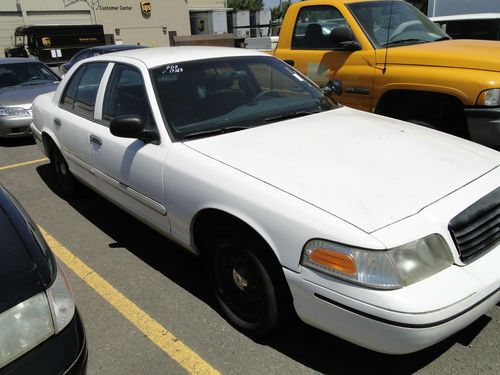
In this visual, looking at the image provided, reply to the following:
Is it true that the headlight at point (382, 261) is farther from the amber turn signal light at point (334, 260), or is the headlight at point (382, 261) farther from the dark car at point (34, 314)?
the dark car at point (34, 314)

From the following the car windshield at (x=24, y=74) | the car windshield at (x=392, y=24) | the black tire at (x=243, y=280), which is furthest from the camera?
the car windshield at (x=24, y=74)

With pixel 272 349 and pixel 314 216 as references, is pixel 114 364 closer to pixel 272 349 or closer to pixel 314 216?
pixel 272 349

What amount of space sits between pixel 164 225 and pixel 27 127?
19.6 ft

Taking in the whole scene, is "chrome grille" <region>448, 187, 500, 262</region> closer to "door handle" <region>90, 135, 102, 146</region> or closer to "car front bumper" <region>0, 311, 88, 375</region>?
"car front bumper" <region>0, 311, 88, 375</region>

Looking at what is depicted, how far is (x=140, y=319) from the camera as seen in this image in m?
3.02

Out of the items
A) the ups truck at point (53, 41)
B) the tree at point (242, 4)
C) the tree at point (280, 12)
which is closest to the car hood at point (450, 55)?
the ups truck at point (53, 41)

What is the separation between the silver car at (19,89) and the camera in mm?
7949

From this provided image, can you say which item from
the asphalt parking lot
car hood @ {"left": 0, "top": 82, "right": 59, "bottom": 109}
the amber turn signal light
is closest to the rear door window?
the asphalt parking lot

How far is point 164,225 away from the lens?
3.19 metres

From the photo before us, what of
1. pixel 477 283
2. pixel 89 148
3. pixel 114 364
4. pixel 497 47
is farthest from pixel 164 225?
pixel 497 47

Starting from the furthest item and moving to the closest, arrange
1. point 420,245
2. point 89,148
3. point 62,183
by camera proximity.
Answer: point 62,183, point 89,148, point 420,245

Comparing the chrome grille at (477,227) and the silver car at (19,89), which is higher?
the chrome grille at (477,227)

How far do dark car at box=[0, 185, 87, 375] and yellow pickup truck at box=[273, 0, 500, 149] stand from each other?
3194mm

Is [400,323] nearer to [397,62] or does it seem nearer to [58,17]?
[397,62]
